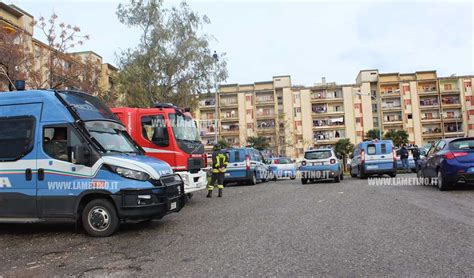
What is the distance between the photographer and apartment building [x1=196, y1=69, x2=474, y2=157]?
240 ft

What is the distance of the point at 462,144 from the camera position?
11.2 metres

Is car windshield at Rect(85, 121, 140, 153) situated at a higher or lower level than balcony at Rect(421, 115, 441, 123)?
lower

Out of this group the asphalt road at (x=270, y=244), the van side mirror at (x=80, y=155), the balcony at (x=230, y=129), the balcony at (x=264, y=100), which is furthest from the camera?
the balcony at (x=230, y=129)

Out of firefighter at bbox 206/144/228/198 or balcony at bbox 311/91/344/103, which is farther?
balcony at bbox 311/91/344/103

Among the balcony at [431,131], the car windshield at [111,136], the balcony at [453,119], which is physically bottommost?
the car windshield at [111,136]

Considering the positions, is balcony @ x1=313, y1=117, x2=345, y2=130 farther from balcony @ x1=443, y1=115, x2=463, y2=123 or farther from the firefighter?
the firefighter

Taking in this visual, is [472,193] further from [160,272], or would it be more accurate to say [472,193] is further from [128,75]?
[128,75]

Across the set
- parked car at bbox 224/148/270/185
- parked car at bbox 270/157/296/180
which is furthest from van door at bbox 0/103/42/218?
parked car at bbox 270/157/296/180

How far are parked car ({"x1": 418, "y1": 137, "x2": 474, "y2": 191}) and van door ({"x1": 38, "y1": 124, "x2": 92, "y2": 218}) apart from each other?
9520 millimetres

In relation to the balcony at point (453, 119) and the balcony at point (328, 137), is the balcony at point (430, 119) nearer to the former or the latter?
the balcony at point (453, 119)

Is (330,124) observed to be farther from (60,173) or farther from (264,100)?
(60,173)

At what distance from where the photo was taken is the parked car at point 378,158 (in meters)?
18.0

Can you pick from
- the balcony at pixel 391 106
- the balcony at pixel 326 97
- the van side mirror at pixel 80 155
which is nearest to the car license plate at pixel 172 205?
the van side mirror at pixel 80 155

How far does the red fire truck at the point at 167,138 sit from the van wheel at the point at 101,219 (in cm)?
356
